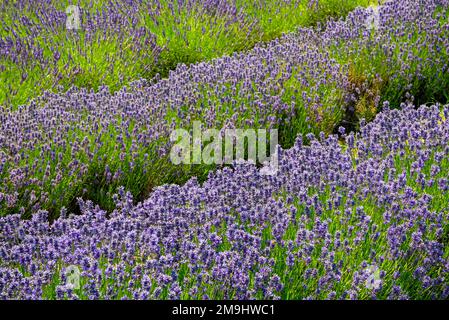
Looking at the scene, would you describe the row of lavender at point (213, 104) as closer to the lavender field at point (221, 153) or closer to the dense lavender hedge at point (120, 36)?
the lavender field at point (221, 153)

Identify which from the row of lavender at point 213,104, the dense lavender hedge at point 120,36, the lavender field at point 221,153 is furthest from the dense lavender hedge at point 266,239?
the dense lavender hedge at point 120,36

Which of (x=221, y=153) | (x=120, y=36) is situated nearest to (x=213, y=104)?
(x=221, y=153)

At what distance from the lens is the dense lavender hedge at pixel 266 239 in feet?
9.32

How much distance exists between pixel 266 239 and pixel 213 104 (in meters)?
1.81

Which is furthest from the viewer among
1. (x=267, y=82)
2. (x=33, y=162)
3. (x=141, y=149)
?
(x=267, y=82)

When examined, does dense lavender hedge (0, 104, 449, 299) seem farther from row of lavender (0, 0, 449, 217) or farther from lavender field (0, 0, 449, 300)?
row of lavender (0, 0, 449, 217)

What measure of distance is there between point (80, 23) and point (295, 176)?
11.3 feet

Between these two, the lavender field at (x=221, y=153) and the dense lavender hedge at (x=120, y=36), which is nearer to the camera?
the lavender field at (x=221, y=153)

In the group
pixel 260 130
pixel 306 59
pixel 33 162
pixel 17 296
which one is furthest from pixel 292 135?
pixel 17 296

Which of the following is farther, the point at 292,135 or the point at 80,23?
the point at 80,23

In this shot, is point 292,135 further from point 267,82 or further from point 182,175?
point 182,175

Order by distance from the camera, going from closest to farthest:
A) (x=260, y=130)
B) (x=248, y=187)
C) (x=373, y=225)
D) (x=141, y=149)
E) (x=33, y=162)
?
(x=373, y=225) < (x=248, y=187) < (x=33, y=162) < (x=141, y=149) < (x=260, y=130)

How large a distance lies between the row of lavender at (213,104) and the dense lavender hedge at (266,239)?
0.56m

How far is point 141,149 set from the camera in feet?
14.6
